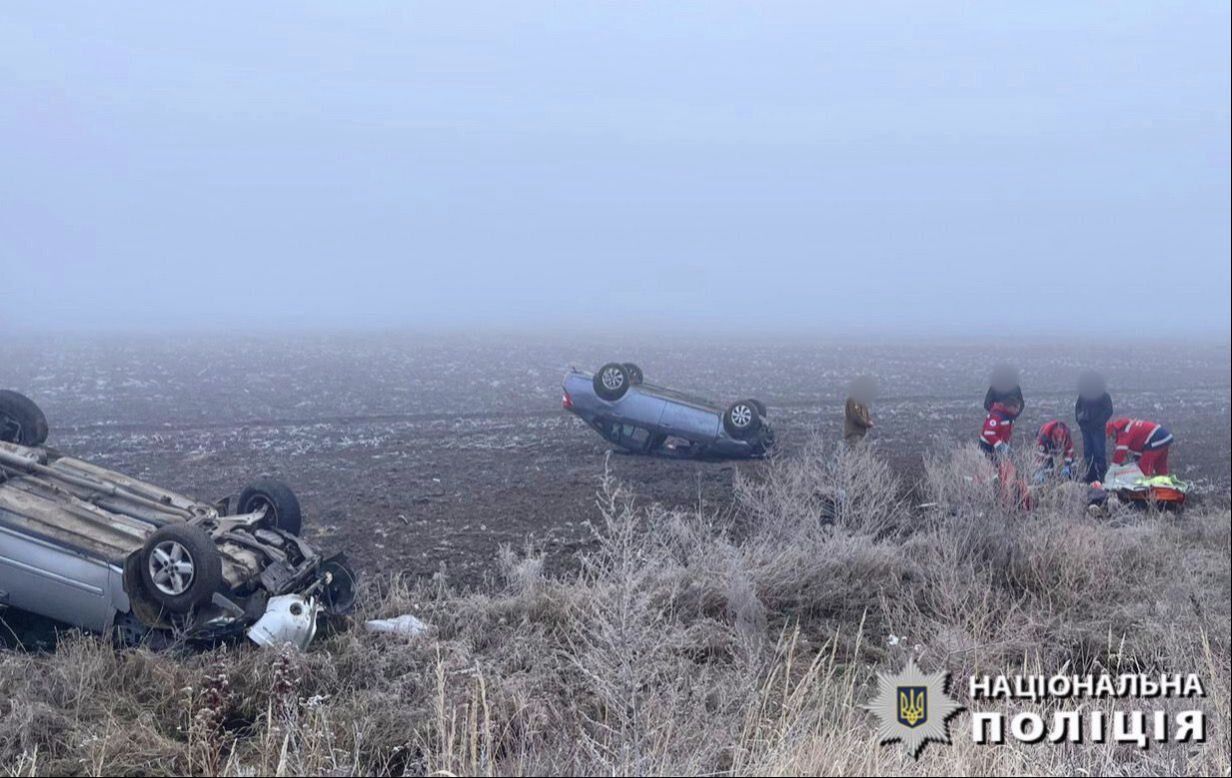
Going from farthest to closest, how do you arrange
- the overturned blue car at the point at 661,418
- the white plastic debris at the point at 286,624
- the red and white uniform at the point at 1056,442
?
the overturned blue car at the point at 661,418
the red and white uniform at the point at 1056,442
the white plastic debris at the point at 286,624

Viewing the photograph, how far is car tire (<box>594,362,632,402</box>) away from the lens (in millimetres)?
15211

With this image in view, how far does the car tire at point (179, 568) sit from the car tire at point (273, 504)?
1.98 m

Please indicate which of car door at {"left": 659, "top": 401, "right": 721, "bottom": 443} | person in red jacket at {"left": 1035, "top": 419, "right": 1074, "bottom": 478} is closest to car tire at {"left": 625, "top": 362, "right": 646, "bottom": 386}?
car door at {"left": 659, "top": 401, "right": 721, "bottom": 443}

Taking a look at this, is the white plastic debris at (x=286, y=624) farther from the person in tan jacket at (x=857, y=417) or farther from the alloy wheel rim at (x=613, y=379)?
the alloy wheel rim at (x=613, y=379)

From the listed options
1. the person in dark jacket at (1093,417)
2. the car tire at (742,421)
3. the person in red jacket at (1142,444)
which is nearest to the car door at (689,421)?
the car tire at (742,421)

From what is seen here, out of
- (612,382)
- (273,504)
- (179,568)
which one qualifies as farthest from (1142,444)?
(179,568)

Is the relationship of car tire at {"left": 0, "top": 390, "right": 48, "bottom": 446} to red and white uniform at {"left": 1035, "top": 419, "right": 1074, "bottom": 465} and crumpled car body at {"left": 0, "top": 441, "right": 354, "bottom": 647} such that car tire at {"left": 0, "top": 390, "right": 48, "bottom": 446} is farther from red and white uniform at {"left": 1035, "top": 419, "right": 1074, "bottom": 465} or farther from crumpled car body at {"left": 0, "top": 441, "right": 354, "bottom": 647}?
red and white uniform at {"left": 1035, "top": 419, "right": 1074, "bottom": 465}

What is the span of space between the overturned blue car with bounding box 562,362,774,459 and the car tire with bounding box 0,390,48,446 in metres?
8.75

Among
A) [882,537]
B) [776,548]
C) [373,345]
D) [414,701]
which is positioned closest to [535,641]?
[414,701]

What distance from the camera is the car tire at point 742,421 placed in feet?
48.2

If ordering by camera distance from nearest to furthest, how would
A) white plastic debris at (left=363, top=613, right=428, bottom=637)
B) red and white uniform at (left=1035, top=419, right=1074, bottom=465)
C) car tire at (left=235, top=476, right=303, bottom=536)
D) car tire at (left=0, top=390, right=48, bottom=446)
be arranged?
white plastic debris at (left=363, top=613, right=428, bottom=637), car tire at (left=0, top=390, right=48, bottom=446), car tire at (left=235, top=476, right=303, bottom=536), red and white uniform at (left=1035, top=419, right=1074, bottom=465)

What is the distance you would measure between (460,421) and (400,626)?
14318mm

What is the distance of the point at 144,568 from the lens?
609 cm

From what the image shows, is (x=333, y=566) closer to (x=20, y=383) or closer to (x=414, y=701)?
(x=414, y=701)
